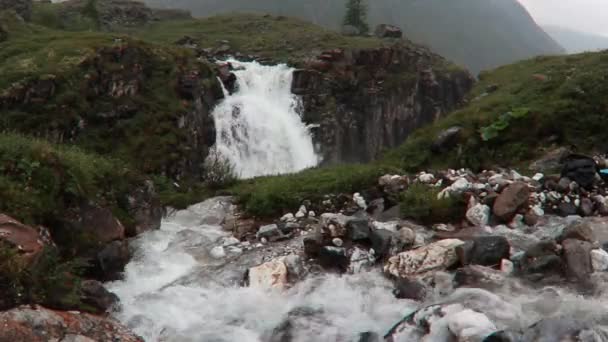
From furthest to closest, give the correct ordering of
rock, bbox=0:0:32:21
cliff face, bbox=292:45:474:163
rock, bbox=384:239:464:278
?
rock, bbox=0:0:32:21
cliff face, bbox=292:45:474:163
rock, bbox=384:239:464:278

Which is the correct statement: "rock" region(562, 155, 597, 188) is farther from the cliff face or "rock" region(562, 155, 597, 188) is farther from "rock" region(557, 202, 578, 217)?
the cliff face

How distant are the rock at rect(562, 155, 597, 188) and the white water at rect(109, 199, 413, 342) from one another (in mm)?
6387

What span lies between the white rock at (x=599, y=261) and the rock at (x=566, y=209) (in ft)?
11.0

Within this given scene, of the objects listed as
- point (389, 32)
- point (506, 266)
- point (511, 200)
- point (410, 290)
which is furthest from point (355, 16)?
point (410, 290)

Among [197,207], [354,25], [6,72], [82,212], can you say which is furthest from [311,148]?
[354,25]

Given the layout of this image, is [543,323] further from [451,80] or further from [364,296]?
[451,80]

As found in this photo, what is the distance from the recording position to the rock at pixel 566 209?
10.5 metres

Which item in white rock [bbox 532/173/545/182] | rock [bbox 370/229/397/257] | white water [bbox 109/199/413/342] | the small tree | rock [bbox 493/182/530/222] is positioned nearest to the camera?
white water [bbox 109/199/413/342]

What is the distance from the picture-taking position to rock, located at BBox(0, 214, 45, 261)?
6.09 meters

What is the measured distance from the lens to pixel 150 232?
11266 mm

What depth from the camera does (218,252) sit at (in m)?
10.1

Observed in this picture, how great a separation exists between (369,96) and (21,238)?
2767 cm

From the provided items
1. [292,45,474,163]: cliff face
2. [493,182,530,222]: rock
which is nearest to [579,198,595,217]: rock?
[493,182,530,222]: rock

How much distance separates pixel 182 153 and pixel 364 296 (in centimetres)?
1374
